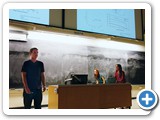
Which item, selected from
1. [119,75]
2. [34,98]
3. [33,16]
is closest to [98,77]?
[119,75]

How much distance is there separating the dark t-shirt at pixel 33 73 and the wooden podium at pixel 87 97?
209 mm

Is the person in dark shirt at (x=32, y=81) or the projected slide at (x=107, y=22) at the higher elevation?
the projected slide at (x=107, y=22)

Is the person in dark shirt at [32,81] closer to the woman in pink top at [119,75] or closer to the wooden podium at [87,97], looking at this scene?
the wooden podium at [87,97]

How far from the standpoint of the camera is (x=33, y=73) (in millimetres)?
3350

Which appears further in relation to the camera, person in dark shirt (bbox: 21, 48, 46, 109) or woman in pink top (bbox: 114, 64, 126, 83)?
woman in pink top (bbox: 114, 64, 126, 83)

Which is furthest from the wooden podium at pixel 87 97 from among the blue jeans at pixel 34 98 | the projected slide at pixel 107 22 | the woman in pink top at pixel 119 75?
the projected slide at pixel 107 22

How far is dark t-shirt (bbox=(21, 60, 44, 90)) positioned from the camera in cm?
336

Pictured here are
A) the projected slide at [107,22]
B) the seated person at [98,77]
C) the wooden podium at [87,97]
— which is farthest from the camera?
the seated person at [98,77]

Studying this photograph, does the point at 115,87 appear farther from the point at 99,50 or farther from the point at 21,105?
the point at 21,105

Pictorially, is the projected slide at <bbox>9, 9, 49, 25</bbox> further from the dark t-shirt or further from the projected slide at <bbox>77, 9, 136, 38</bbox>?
the dark t-shirt

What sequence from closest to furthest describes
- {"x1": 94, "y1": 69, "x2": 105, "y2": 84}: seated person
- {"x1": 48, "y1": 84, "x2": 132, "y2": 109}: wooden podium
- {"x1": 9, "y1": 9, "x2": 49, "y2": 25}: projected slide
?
1. {"x1": 48, "y1": 84, "x2": 132, "y2": 109}: wooden podium
2. {"x1": 9, "y1": 9, "x2": 49, "y2": 25}: projected slide
3. {"x1": 94, "y1": 69, "x2": 105, "y2": 84}: seated person

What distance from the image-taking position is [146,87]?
2623 mm

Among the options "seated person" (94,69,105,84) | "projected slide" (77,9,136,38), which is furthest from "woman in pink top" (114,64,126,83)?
"projected slide" (77,9,136,38)

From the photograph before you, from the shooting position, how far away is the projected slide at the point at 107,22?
371cm
